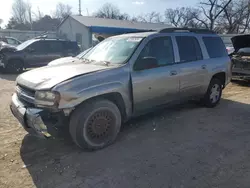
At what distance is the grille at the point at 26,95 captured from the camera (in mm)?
3420

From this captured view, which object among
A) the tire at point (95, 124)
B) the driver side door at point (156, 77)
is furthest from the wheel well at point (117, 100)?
the driver side door at point (156, 77)

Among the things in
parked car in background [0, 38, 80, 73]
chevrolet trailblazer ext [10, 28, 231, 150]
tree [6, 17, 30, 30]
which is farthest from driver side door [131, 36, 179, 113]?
tree [6, 17, 30, 30]

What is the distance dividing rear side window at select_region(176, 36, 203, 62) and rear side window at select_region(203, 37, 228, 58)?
15.8 inches

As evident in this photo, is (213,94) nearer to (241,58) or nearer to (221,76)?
(221,76)

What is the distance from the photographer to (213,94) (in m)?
5.96

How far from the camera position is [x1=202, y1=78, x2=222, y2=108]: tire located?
227 inches

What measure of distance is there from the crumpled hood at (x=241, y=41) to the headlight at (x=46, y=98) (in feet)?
25.6

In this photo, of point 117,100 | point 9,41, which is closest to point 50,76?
point 117,100

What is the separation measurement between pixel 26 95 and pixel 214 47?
14.7 feet

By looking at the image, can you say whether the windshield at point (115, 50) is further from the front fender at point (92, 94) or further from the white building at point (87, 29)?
the white building at point (87, 29)

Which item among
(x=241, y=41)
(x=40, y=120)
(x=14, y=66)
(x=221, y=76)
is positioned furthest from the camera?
(x=14, y=66)

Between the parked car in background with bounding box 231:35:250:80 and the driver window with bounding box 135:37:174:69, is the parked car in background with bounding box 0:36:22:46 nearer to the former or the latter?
the parked car in background with bounding box 231:35:250:80

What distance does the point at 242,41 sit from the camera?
898 centimetres

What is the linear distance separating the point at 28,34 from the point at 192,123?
107 feet
